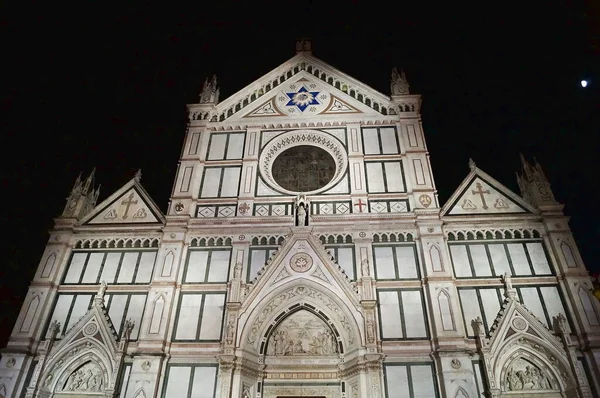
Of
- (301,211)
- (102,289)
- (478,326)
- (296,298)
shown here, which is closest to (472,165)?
(478,326)

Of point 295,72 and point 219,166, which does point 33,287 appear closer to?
point 219,166

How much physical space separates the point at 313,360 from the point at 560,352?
830 cm

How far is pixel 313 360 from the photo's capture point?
49.3 ft

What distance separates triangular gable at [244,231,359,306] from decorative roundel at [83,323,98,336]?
5.62 meters

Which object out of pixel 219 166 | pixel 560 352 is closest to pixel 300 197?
pixel 219 166

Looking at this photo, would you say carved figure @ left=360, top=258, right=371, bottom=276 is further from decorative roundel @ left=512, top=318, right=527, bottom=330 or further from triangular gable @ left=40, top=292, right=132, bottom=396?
triangular gable @ left=40, top=292, right=132, bottom=396

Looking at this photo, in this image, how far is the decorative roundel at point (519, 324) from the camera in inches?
561

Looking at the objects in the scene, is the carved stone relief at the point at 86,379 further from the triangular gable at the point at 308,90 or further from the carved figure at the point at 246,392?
the triangular gable at the point at 308,90

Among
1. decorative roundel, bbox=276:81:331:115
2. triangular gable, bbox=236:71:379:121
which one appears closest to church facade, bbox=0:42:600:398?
triangular gable, bbox=236:71:379:121

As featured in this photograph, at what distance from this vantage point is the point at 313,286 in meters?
15.8

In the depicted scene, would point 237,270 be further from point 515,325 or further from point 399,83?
point 399,83

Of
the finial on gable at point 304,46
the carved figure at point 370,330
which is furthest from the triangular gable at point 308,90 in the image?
the carved figure at point 370,330

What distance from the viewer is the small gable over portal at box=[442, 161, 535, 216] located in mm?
17156

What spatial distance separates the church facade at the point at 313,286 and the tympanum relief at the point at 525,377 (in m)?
0.04
